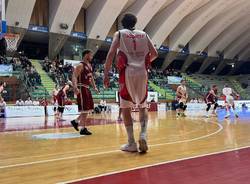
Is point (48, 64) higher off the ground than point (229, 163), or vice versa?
point (48, 64)

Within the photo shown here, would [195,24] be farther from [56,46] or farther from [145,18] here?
[56,46]

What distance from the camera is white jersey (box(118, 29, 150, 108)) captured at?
494 centimetres

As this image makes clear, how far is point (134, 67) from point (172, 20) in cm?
3113

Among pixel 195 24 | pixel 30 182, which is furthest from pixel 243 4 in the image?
pixel 30 182

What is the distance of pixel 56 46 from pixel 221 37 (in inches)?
881

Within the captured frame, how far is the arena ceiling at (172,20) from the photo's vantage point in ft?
93.0

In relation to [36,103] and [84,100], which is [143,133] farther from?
[36,103]

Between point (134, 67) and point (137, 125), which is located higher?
point (134, 67)

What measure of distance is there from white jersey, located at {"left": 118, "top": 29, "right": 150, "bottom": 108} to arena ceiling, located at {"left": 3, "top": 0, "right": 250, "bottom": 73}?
75.3 feet

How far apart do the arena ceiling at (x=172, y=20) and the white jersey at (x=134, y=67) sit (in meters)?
22.9

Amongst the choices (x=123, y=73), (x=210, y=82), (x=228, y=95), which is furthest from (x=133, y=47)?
(x=210, y=82)

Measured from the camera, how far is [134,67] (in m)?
4.96

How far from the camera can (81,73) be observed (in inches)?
311

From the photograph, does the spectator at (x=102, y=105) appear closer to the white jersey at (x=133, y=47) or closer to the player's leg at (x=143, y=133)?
the player's leg at (x=143, y=133)
